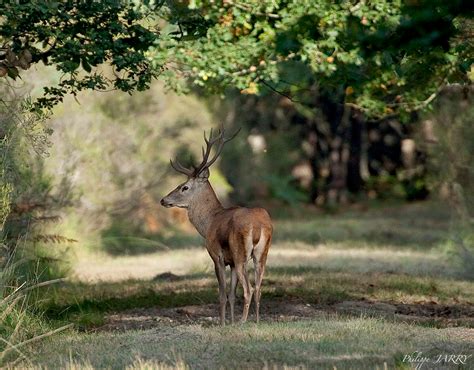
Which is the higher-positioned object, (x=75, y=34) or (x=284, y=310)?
(x=75, y=34)

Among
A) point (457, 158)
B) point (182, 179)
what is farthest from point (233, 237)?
point (182, 179)

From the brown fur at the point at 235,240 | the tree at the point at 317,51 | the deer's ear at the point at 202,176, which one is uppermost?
the tree at the point at 317,51

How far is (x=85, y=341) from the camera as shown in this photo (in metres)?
12.1

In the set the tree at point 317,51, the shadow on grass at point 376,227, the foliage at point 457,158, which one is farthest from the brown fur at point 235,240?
the shadow on grass at point 376,227

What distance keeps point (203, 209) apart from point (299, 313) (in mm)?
1901

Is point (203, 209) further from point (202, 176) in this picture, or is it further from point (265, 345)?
point (265, 345)

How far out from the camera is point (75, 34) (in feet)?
44.3

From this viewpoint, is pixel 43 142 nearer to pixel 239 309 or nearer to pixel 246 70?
pixel 246 70

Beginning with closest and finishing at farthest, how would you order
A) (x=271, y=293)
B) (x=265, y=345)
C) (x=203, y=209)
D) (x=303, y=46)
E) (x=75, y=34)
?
(x=265, y=345)
(x=303, y=46)
(x=75, y=34)
(x=203, y=209)
(x=271, y=293)

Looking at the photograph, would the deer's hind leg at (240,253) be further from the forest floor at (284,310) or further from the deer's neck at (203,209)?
the deer's neck at (203,209)

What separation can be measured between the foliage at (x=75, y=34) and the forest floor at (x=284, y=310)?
2971 mm

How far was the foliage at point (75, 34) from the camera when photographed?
1303 centimetres

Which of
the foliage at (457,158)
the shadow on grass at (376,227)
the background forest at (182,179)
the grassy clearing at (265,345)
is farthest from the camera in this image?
the shadow on grass at (376,227)

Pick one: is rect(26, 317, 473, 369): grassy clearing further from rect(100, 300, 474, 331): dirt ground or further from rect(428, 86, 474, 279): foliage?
rect(428, 86, 474, 279): foliage
